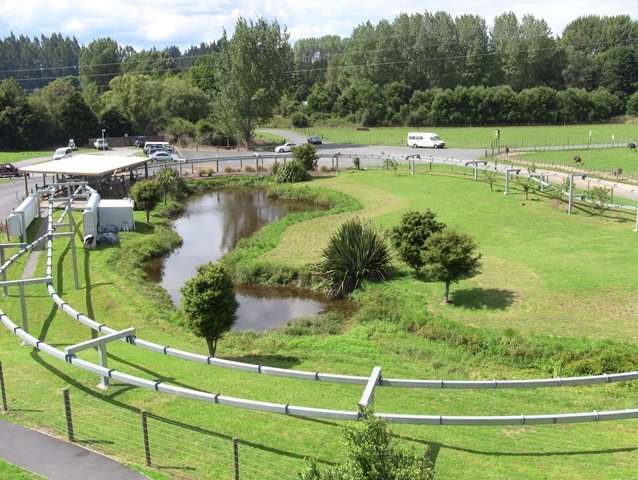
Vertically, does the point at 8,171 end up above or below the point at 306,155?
below

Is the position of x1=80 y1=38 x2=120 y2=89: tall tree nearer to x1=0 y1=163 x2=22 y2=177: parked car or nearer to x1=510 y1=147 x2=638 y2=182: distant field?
x1=0 y1=163 x2=22 y2=177: parked car

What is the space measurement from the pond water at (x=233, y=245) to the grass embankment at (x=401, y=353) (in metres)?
1.38

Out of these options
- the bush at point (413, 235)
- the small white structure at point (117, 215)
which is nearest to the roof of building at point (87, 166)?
the small white structure at point (117, 215)

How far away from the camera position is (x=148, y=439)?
9.64 meters

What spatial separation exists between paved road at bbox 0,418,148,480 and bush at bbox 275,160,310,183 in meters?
37.5

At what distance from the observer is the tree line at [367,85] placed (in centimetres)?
6644

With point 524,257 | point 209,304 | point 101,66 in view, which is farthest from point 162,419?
point 101,66

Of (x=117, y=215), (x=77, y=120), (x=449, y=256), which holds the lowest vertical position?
(x=117, y=215)

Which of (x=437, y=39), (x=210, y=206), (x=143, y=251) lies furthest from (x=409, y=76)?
(x=143, y=251)

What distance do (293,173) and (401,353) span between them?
30.4m

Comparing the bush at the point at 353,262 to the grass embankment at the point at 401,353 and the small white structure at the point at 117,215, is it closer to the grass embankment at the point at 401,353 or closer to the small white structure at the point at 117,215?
the grass embankment at the point at 401,353

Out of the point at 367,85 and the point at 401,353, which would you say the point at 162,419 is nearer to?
the point at 401,353

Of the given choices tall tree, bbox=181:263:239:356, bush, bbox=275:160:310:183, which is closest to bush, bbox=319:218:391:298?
tall tree, bbox=181:263:239:356

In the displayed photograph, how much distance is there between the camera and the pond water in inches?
907
